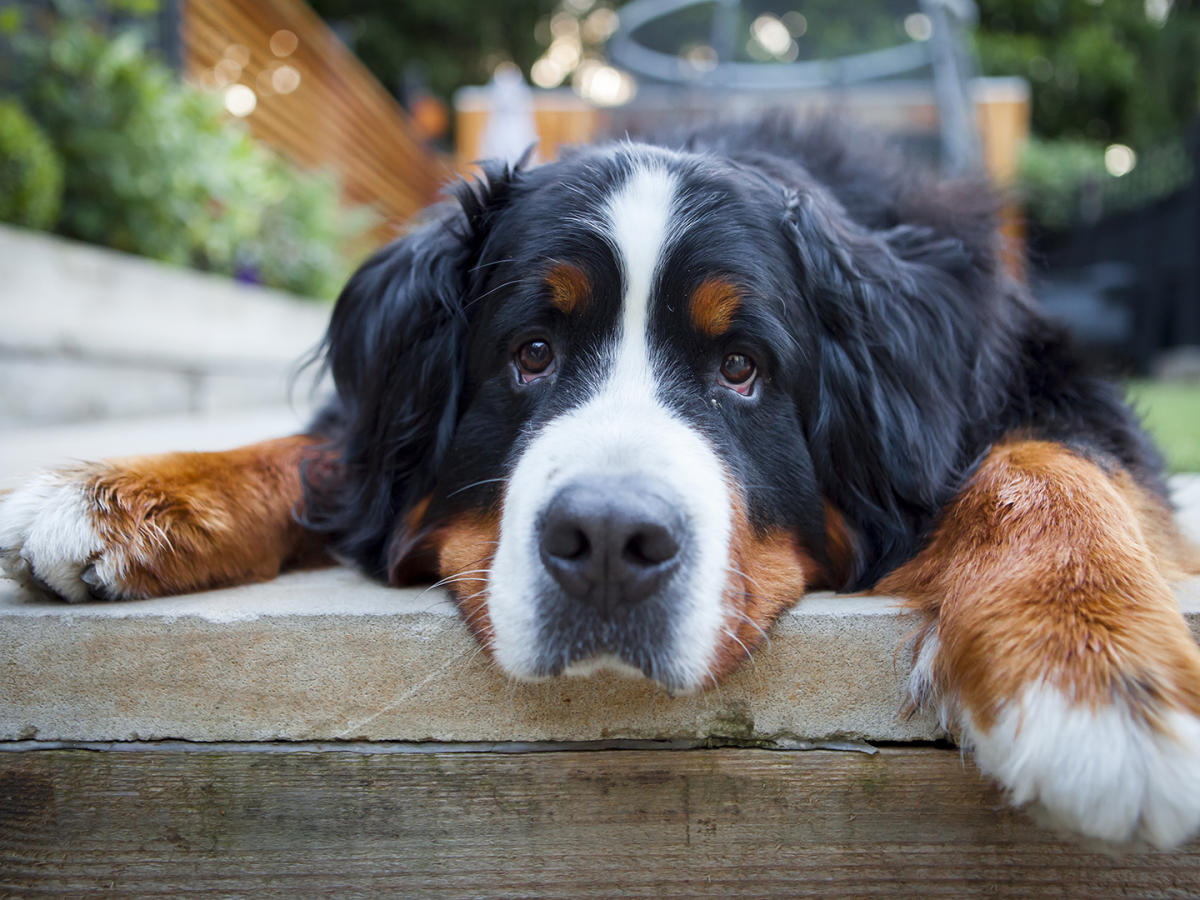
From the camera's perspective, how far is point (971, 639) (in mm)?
1528

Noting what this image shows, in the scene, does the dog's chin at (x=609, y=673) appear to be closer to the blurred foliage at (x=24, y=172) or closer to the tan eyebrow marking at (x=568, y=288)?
the tan eyebrow marking at (x=568, y=288)

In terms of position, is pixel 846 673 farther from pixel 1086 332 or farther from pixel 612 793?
pixel 1086 332

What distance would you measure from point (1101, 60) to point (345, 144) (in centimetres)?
1897

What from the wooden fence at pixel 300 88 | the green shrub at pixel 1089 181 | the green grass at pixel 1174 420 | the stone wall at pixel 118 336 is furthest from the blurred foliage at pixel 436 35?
the green grass at pixel 1174 420

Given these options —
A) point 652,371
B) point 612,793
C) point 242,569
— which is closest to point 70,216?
point 242,569

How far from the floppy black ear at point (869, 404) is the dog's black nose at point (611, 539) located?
25.7 inches

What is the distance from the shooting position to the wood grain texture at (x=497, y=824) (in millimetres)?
1644

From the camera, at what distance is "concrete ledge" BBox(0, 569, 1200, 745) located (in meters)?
1.69

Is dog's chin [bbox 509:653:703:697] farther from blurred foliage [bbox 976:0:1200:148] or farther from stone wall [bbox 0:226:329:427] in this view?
blurred foliage [bbox 976:0:1200:148]

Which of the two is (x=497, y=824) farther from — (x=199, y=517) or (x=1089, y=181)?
(x=1089, y=181)

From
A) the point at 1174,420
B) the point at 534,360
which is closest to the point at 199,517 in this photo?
the point at 534,360

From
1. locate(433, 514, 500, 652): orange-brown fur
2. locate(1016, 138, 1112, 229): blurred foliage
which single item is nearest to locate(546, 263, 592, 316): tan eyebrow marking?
locate(433, 514, 500, 652): orange-brown fur

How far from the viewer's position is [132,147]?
5160 millimetres

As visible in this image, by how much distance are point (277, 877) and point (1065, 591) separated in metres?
1.36
